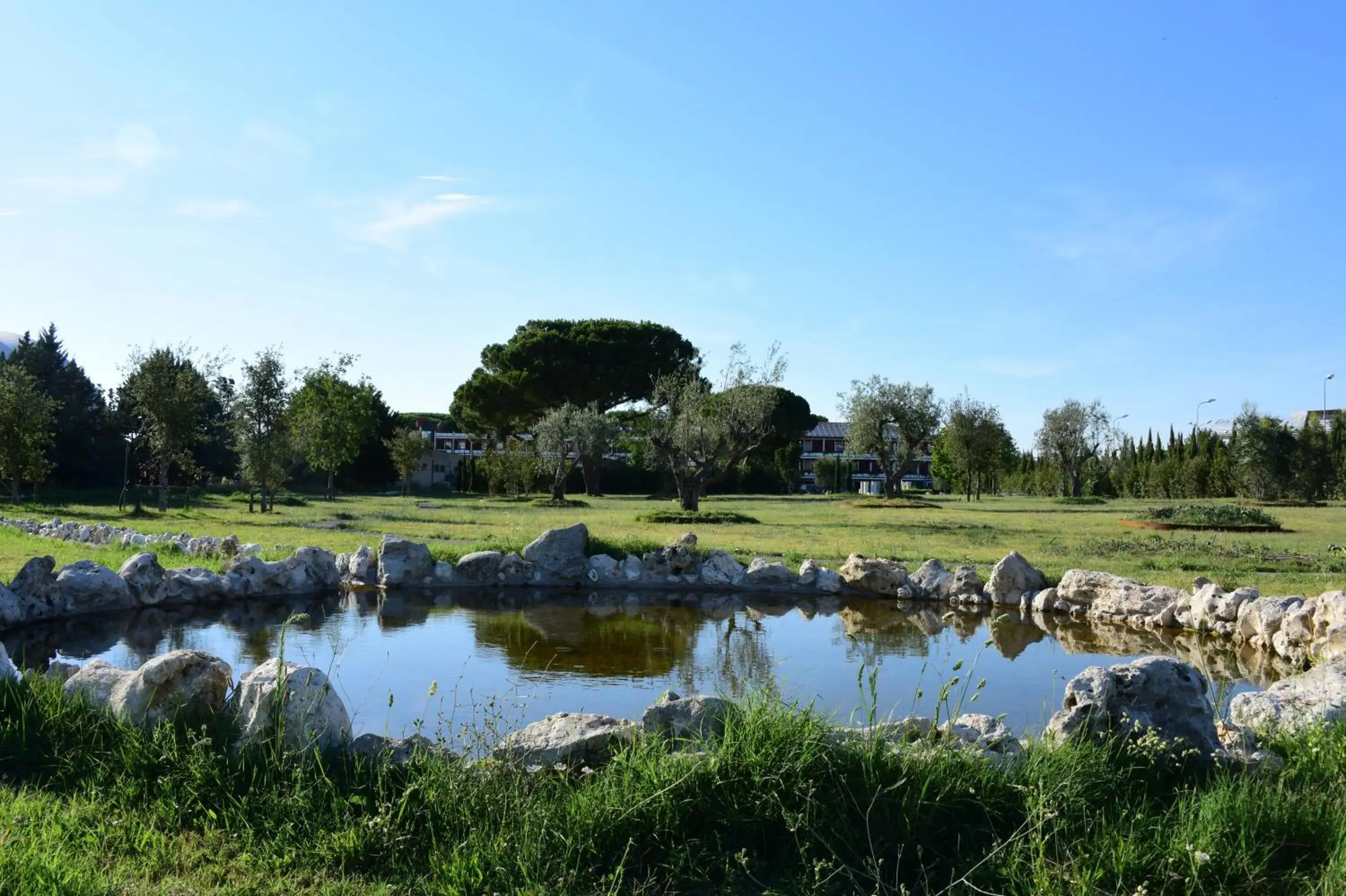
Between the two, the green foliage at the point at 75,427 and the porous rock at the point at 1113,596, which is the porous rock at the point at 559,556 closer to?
the porous rock at the point at 1113,596

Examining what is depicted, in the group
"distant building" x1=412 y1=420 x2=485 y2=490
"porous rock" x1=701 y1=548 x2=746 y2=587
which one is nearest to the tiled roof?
"distant building" x1=412 y1=420 x2=485 y2=490

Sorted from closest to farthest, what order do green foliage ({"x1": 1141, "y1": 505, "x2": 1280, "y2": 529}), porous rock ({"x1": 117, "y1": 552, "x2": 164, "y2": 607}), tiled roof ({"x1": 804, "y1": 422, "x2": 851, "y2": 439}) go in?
porous rock ({"x1": 117, "y1": 552, "x2": 164, "y2": 607}), green foliage ({"x1": 1141, "y1": 505, "x2": 1280, "y2": 529}), tiled roof ({"x1": 804, "y1": 422, "x2": 851, "y2": 439})

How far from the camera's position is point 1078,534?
2327 cm

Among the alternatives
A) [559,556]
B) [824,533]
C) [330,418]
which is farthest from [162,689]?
[330,418]

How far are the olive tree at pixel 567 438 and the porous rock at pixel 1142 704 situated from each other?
3791cm

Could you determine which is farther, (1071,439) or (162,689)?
(1071,439)

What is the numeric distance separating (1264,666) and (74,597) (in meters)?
12.5

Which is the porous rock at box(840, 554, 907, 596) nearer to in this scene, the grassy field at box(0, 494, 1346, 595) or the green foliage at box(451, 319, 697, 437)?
the grassy field at box(0, 494, 1346, 595)

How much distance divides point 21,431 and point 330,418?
37.9 feet

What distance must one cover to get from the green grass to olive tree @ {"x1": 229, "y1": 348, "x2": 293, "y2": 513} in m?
25.7

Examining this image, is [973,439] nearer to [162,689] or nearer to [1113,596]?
[1113,596]

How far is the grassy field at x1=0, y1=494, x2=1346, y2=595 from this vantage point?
50.3ft

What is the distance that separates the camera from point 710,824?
4094 millimetres

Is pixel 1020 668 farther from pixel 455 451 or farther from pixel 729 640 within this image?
pixel 455 451
